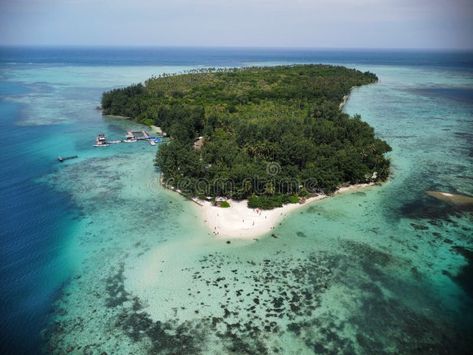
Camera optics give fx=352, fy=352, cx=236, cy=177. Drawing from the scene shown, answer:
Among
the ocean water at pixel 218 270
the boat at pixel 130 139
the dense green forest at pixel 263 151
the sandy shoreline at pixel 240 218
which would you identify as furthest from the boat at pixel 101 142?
the sandy shoreline at pixel 240 218

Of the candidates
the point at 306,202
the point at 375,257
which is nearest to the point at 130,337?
the point at 375,257

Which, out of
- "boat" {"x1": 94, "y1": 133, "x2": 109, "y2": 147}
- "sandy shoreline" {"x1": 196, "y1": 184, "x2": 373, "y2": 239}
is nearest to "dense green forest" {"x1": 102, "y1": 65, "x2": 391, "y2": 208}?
"sandy shoreline" {"x1": 196, "y1": 184, "x2": 373, "y2": 239}

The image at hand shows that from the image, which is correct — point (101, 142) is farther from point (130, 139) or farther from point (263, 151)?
point (263, 151)

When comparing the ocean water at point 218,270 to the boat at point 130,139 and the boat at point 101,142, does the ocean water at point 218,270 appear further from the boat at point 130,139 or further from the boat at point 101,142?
the boat at point 130,139

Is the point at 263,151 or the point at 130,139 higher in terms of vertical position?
the point at 263,151

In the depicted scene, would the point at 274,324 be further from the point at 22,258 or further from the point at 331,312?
the point at 22,258

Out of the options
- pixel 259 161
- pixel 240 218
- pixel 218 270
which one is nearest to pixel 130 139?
pixel 259 161
